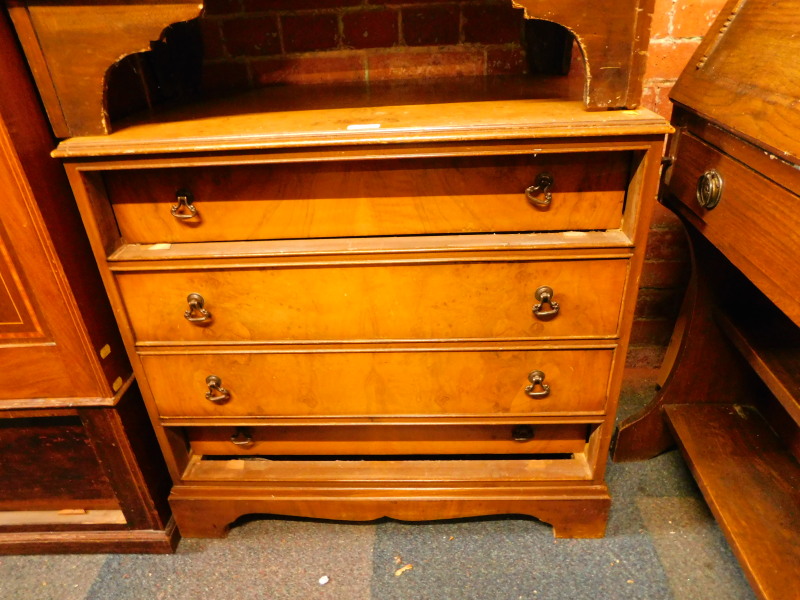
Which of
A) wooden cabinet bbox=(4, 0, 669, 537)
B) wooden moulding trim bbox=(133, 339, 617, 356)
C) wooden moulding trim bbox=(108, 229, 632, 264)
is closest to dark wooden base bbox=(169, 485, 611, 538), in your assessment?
wooden cabinet bbox=(4, 0, 669, 537)

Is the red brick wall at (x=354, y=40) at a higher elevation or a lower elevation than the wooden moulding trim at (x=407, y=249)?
higher

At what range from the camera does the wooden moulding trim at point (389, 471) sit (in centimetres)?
140

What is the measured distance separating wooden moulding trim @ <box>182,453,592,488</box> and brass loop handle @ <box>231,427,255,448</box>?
9cm

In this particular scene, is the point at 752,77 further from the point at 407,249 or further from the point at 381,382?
the point at 381,382

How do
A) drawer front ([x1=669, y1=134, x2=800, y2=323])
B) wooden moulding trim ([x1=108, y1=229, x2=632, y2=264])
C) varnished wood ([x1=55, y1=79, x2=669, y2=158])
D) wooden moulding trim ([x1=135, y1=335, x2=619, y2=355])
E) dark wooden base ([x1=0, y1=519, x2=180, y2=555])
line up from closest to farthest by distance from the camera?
drawer front ([x1=669, y1=134, x2=800, y2=323]) → varnished wood ([x1=55, y1=79, x2=669, y2=158]) → wooden moulding trim ([x1=108, y1=229, x2=632, y2=264]) → wooden moulding trim ([x1=135, y1=335, x2=619, y2=355]) → dark wooden base ([x1=0, y1=519, x2=180, y2=555])

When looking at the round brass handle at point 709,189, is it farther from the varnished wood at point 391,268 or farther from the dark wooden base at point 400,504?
the dark wooden base at point 400,504

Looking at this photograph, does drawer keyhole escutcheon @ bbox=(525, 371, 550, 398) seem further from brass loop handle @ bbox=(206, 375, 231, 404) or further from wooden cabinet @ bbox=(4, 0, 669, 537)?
brass loop handle @ bbox=(206, 375, 231, 404)

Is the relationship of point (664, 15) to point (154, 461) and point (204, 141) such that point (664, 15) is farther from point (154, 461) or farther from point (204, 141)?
point (154, 461)

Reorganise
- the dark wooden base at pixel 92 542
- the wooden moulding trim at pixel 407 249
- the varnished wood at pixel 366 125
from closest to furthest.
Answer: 1. the varnished wood at pixel 366 125
2. the wooden moulding trim at pixel 407 249
3. the dark wooden base at pixel 92 542

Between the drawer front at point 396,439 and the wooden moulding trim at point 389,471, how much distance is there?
0.13 ft

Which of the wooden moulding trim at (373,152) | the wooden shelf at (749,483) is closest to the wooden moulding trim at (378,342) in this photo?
the wooden moulding trim at (373,152)

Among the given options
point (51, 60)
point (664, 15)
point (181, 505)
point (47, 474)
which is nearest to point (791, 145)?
point (664, 15)

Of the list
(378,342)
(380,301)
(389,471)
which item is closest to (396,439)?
(389,471)

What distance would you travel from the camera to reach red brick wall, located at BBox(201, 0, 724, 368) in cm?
147
